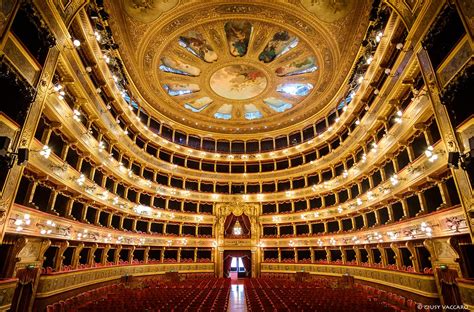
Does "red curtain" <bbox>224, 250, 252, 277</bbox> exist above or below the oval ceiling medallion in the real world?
below

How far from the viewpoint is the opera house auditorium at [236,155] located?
859 cm

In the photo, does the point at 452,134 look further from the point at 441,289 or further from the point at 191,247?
the point at 191,247

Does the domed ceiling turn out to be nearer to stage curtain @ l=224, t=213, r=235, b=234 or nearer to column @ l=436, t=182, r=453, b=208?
stage curtain @ l=224, t=213, r=235, b=234

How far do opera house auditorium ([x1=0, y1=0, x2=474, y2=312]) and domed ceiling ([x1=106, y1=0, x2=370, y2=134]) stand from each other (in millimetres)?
141

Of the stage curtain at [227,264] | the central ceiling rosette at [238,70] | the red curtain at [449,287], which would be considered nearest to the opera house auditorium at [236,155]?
the red curtain at [449,287]

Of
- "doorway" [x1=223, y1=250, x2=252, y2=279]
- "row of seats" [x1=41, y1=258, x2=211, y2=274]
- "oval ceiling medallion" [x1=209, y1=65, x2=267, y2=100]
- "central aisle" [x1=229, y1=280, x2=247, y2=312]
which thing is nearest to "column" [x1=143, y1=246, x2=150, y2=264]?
"row of seats" [x1=41, y1=258, x2=211, y2=274]

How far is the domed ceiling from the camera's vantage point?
1655cm

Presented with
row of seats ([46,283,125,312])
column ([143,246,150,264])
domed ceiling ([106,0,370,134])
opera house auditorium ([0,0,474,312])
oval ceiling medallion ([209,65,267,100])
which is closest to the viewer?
opera house auditorium ([0,0,474,312])

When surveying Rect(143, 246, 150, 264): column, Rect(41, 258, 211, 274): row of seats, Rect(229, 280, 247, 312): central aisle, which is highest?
Rect(143, 246, 150, 264): column

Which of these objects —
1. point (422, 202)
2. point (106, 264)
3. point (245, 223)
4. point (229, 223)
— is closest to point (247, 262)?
point (245, 223)

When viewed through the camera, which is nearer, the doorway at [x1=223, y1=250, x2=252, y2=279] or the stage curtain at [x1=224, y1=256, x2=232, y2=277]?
the stage curtain at [x1=224, y1=256, x2=232, y2=277]

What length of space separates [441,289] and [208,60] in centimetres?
1986

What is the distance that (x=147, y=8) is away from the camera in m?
16.0

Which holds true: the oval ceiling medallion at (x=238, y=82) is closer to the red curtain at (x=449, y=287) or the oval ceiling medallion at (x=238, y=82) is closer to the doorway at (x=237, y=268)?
the doorway at (x=237, y=268)
